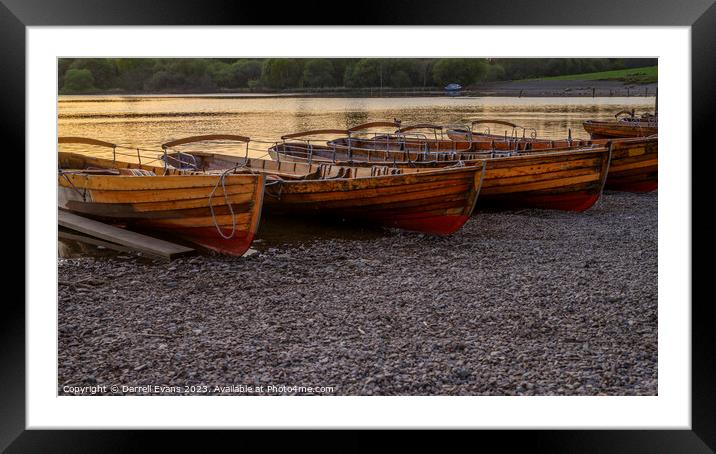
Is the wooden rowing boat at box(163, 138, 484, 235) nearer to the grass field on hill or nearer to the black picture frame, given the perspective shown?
the grass field on hill

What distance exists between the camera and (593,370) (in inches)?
215

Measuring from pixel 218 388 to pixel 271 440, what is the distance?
1164 millimetres

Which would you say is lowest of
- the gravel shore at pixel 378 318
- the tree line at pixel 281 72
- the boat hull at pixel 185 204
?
the gravel shore at pixel 378 318

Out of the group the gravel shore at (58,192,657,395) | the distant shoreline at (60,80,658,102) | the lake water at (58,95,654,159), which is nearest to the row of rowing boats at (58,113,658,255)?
the lake water at (58,95,654,159)

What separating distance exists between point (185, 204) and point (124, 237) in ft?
3.58

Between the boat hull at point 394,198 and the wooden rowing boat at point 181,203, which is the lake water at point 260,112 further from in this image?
the boat hull at point 394,198

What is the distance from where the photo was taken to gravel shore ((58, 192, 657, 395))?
5.50 metres

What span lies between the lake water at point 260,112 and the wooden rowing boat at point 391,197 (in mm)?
828
